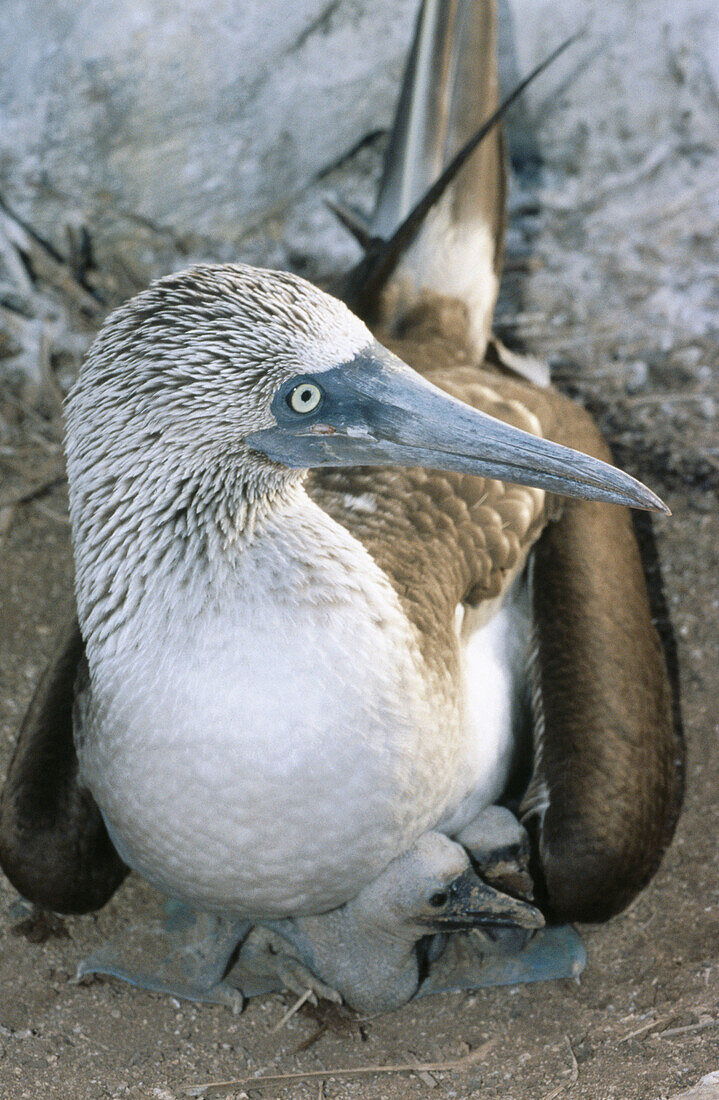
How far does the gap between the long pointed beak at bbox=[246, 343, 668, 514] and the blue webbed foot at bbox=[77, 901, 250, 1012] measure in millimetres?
1311

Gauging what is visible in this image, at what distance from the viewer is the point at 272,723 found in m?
2.40

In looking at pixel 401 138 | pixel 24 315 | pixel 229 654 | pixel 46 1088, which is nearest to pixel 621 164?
pixel 401 138

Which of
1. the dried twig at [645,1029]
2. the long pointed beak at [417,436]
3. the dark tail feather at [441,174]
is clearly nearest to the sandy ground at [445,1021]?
the dried twig at [645,1029]

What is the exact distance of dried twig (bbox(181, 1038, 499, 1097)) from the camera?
2.68 metres

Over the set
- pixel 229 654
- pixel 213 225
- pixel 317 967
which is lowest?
pixel 317 967

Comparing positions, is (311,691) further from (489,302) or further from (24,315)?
(24,315)

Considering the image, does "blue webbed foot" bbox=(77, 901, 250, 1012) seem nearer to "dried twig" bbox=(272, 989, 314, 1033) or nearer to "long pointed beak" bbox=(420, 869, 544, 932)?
"dried twig" bbox=(272, 989, 314, 1033)

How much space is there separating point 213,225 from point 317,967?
10.8 feet

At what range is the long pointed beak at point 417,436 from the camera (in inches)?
91.4

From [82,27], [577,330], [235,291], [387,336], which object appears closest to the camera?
[235,291]

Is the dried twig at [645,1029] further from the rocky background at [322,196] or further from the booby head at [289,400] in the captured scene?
the booby head at [289,400]

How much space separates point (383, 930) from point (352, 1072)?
0.32 m

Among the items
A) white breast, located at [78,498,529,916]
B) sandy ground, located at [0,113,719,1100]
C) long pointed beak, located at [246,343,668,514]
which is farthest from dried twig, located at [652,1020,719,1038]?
long pointed beak, located at [246,343,668,514]

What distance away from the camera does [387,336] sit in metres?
3.80
